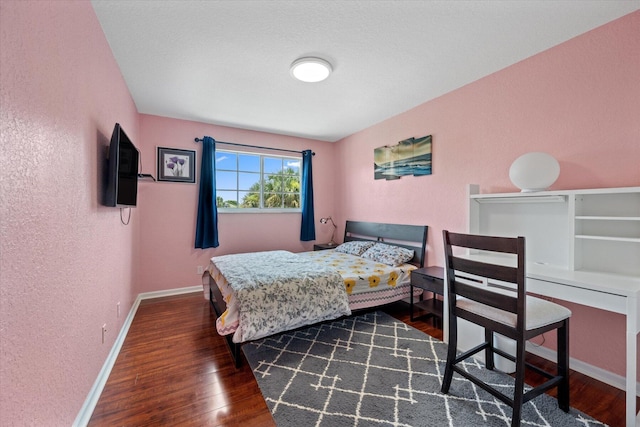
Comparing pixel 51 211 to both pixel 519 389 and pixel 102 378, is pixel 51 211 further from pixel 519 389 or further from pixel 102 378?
pixel 519 389

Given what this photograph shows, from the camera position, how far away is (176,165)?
3957 mm

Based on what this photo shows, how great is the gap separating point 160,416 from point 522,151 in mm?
3363

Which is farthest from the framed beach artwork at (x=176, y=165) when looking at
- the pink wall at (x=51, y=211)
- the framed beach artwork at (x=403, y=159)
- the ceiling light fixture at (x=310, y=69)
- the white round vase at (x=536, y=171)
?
the white round vase at (x=536, y=171)

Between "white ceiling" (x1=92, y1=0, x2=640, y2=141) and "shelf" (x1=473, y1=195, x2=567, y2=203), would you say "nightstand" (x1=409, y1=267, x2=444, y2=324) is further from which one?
"white ceiling" (x1=92, y1=0, x2=640, y2=141)

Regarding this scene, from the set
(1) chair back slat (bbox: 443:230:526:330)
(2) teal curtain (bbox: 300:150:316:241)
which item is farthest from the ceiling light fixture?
(2) teal curtain (bbox: 300:150:316:241)

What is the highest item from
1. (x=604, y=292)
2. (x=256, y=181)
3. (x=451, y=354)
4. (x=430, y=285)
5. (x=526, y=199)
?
(x=256, y=181)

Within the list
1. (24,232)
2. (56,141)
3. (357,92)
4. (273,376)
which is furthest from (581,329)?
(56,141)

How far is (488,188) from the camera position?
8.92 feet

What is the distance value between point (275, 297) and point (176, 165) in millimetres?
2767

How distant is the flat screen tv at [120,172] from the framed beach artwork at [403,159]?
3034 millimetres

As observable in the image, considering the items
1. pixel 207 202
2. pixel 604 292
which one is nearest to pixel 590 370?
pixel 604 292

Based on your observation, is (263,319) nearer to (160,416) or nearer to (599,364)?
(160,416)

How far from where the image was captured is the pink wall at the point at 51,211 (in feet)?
3.07

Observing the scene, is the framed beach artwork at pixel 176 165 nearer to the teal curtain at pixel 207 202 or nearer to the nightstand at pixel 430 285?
the teal curtain at pixel 207 202
